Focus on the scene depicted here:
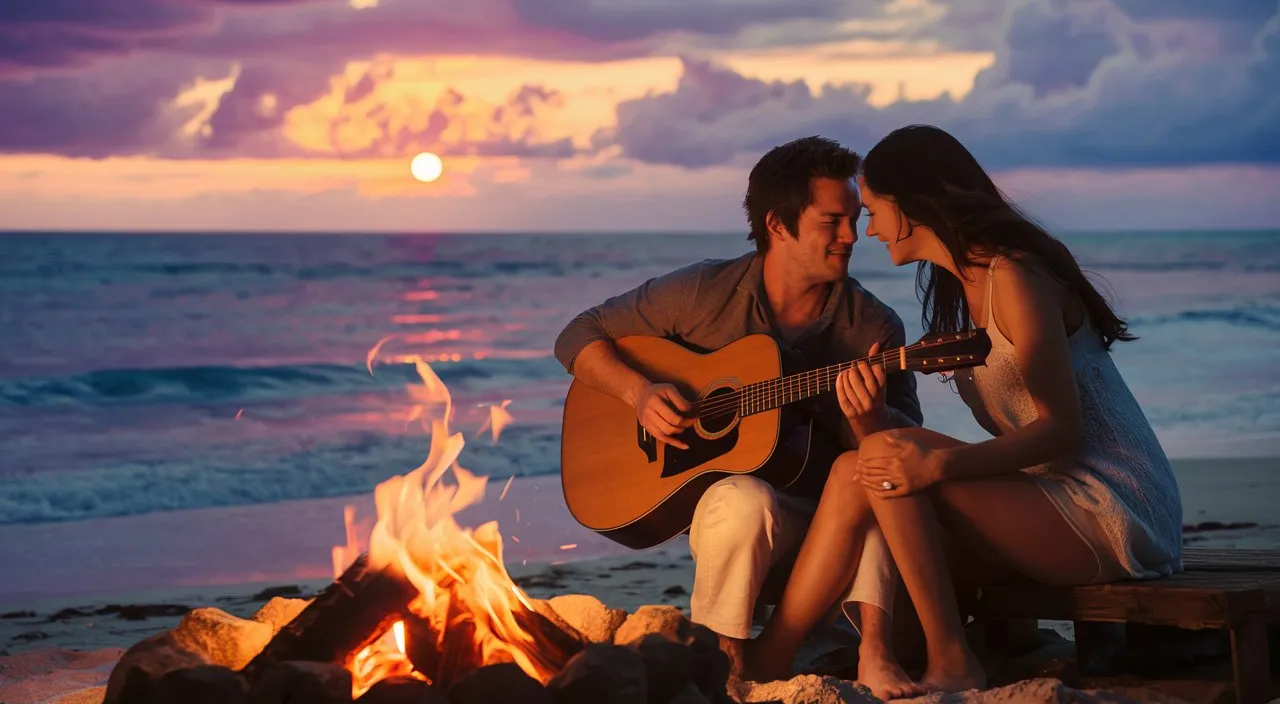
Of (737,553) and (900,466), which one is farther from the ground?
(900,466)

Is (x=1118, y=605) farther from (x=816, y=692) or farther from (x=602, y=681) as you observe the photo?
(x=602, y=681)

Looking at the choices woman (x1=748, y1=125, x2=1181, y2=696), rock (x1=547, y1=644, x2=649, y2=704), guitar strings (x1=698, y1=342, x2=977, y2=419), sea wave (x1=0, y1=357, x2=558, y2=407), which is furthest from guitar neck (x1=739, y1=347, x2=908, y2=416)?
sea wave (x1=0, y1=357, x2=558, y2=407)

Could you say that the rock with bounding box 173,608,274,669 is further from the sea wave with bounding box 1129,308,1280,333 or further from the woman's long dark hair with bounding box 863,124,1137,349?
the sea wave with bounding box 1129,308,1280,333

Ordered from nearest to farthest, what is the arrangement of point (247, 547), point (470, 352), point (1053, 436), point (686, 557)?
point (1053, 436), point (686, 557), point (247, 547), point (470, 352)

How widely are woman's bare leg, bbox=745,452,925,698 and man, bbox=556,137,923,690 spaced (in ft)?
0.13

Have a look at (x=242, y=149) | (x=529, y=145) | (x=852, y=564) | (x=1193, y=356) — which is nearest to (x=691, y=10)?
(x=529, y=145)

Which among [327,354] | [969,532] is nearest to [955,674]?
[969,532]

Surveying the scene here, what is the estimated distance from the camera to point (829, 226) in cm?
423

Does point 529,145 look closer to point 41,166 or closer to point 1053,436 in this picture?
point 41,166

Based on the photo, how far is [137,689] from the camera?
273 cm

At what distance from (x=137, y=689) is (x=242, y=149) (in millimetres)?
27299

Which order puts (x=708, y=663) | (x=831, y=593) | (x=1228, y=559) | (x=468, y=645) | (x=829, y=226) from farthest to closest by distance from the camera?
1. (x=829, y=226)
2. (x=1228, y=559)
3. (x=831, y=593)
4. (x=468, y=645)
5. (x=708, y=663)

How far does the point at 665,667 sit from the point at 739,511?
952mm

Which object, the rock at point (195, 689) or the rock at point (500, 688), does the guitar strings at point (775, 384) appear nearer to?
the rock at point (500, 688)
